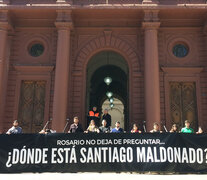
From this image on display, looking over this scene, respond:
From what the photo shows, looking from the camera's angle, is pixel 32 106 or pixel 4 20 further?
pixel 32 106

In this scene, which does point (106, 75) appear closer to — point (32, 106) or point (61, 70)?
point (32, 106)

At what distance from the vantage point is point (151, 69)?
1477 centimetres

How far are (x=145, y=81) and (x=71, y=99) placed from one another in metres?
4.54

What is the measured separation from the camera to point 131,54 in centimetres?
1647

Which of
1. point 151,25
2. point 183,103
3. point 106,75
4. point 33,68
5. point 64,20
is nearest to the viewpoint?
point 151,25

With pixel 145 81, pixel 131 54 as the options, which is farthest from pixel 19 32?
pixel 145 81

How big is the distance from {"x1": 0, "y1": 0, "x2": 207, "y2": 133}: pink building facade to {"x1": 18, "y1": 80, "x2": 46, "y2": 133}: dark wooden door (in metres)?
0.06

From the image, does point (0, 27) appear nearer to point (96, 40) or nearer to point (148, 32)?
point (96, 40)

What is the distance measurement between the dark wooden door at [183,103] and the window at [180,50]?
1.83 metres

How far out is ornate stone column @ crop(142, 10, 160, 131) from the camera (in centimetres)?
1420

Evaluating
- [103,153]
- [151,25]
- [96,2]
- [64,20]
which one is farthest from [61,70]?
[103,153]

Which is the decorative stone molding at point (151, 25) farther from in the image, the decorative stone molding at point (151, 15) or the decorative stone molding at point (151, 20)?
the decorative stone molding at point (151, 15)

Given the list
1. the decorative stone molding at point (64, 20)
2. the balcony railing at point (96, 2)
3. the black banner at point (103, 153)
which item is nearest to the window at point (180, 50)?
the balcony railing at point (96, 2)

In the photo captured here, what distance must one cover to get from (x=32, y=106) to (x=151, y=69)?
24.5 feet
